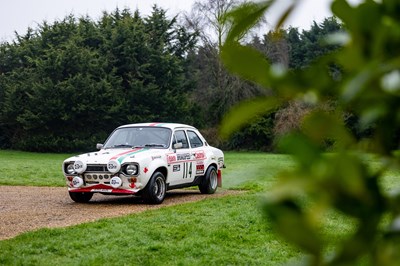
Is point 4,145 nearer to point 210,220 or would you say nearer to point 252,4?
point 210,220

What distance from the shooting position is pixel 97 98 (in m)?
35.6

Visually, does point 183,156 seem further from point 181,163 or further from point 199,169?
point 199,169

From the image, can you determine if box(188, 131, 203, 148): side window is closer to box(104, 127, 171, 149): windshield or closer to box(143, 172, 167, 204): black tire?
box(104, 127, 171, 149): windshield

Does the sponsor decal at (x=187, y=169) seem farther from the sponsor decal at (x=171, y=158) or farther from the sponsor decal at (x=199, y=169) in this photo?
the sponsor decal at (x=171, y=158)

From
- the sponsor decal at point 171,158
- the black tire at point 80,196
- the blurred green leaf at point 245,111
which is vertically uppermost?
the blurred green leaf at point 245,111

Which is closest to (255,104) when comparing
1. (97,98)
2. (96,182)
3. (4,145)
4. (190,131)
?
(96,182)

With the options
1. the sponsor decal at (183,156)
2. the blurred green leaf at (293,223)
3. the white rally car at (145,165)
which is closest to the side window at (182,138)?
the white rally car at (145,165)

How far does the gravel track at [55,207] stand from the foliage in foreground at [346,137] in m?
7.04

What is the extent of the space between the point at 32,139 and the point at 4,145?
3.32 m

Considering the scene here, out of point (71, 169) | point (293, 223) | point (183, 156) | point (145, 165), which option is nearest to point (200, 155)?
point (183, 156)

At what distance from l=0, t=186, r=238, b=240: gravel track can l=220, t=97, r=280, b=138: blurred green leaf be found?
22.8 ft

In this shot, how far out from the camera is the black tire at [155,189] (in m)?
10.1

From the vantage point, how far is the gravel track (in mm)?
8234

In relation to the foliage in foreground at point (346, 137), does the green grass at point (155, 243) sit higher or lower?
lower
